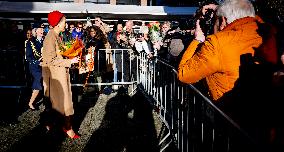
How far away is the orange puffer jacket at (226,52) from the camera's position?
8.91ft

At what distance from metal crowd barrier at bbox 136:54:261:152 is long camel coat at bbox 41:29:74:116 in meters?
1.76

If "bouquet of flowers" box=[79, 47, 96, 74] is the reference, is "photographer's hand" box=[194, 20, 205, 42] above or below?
above

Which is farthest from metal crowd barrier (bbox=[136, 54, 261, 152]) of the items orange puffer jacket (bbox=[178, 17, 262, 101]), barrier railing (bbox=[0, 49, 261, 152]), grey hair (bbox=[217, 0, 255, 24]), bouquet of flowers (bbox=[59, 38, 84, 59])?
bouquet of flowers (bbox=[59, 38, 84, 59])

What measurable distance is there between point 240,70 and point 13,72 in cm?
1091

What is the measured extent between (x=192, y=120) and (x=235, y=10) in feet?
4.78

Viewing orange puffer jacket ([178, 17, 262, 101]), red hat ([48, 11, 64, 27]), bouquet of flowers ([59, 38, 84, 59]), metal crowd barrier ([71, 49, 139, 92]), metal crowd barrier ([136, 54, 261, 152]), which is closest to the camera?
metal crowd barrier ([136, 54, 261, 152])

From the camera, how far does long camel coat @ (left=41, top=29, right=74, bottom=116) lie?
5328mm

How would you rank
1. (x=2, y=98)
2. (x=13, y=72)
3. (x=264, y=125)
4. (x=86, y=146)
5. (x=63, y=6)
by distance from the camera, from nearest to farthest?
1. (x=264, y=125)
2. (x=86, y=146)
3. (x=2, y=98)
4. (x=13, y=72)
5. (x=63, y=6)

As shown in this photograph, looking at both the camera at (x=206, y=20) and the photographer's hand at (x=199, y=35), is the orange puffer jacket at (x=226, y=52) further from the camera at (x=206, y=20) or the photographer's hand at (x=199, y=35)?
the camera at (x=206, y=20)

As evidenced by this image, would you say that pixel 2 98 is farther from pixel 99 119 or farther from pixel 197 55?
pixel 197 55

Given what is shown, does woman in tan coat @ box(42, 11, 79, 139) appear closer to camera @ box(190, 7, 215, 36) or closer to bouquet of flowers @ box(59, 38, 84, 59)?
bouquet of flowers @ box(59, 38, 84, 59)

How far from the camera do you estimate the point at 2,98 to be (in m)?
9.07

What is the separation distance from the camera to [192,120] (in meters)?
3.70

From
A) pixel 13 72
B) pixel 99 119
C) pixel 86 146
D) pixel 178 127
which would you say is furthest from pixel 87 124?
pixel 13 72
